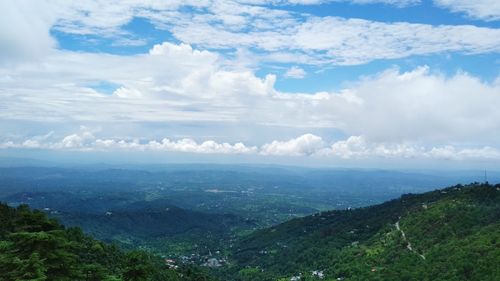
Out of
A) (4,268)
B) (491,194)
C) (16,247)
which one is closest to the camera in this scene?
(4,268)

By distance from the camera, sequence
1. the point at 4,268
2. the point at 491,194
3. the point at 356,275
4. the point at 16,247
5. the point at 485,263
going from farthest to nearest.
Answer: the point at 491,194
the point at 356,275
the point at 485,263
the point at 16,247
the point at 4,268

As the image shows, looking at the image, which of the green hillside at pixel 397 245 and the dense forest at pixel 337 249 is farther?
the green hillside at pixel 397 245

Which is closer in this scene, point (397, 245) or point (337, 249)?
point (397, 245)

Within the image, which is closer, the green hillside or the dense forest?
the dense forest

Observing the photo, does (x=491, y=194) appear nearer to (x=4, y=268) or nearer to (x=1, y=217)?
(x=1, y=217)

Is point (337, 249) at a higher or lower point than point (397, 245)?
lower

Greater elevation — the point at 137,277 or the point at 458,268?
the point at 137,277

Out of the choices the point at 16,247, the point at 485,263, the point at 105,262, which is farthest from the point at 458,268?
the point at 16,247

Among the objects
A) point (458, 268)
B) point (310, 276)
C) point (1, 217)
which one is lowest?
point (310, 276)
